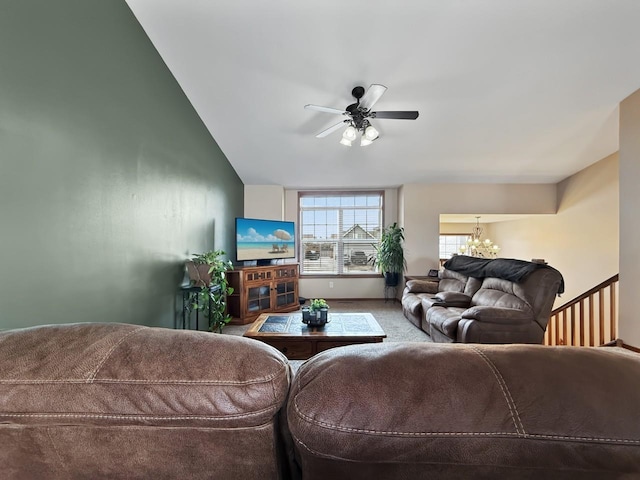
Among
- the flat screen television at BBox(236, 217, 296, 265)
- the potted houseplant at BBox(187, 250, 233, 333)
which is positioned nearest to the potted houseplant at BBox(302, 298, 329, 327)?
the potted houseplant at BBox(187, 250, 233, 333)

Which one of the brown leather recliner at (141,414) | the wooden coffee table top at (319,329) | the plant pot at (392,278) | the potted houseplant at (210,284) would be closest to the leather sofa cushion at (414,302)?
the plant pot at (392,278)

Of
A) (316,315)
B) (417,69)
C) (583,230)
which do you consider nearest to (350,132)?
(417,69)

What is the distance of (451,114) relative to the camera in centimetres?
351

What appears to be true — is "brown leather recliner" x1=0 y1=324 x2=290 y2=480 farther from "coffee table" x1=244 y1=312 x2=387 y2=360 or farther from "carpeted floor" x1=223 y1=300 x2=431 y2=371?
"carpeted floor" x1=223 y1=300 x2=431 y2=371

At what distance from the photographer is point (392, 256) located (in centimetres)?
547

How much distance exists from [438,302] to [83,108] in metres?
4.04

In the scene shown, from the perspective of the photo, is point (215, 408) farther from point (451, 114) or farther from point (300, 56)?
point (451, 114)

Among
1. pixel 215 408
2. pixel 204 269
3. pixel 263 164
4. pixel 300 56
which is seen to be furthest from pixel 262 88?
pixel 215 408

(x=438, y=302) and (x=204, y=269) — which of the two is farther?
(x=438, y=302)

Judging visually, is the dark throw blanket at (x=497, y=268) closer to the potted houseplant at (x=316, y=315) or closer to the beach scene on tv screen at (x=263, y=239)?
the potted houseplant at (x=316, y=315)

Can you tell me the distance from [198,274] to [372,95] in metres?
2.54

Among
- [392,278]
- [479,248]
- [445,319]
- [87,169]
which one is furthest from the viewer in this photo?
[479,248]

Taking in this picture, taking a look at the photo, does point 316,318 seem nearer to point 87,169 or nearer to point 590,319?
point 87,169

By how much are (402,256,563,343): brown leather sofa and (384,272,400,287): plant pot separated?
1.45m
